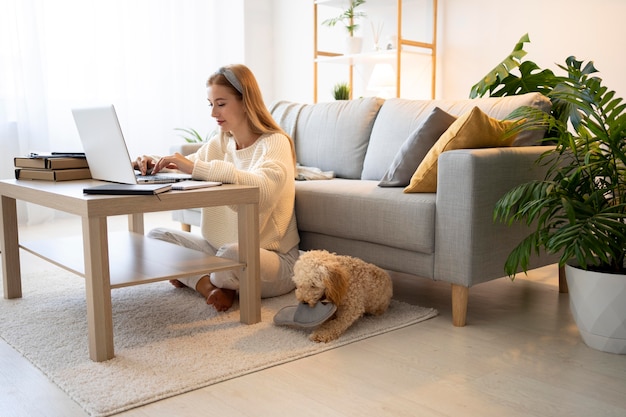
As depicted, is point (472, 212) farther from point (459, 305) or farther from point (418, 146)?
point (418, 146)

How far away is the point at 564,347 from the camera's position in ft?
6.26

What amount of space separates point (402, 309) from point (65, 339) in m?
1.11

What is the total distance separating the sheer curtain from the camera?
4.26m

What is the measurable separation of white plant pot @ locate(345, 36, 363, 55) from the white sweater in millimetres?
2195

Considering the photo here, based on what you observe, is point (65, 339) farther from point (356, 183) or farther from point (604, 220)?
point (604, 220)

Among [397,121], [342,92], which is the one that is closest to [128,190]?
[397,121]

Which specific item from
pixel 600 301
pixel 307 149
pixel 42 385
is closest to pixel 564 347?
pixel 600 301

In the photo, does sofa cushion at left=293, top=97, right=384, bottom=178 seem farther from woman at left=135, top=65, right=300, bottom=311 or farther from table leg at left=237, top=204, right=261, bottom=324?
table leg at left=237, top=204, right=261, bottom=324

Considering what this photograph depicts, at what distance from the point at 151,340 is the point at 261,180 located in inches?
24.6

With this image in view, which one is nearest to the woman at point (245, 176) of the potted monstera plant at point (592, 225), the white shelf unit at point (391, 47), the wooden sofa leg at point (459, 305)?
the wooden sofa leg at point (459, 305)

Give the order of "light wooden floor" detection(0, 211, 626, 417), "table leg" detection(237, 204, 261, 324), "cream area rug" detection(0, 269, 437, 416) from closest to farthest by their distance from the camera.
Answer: "light wooden floor" detection(0, 211, 626, 417)
"cream area rug" detection(0, 269, 437, 416)
"table leg" detection(237, 204, 261, 324)

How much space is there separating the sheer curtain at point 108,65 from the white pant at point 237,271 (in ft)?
7.51

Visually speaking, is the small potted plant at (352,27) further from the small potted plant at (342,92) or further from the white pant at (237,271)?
the white pant at (237,271)

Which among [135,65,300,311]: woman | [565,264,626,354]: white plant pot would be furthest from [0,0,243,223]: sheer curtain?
[565,264,626,354]: white plant pot
